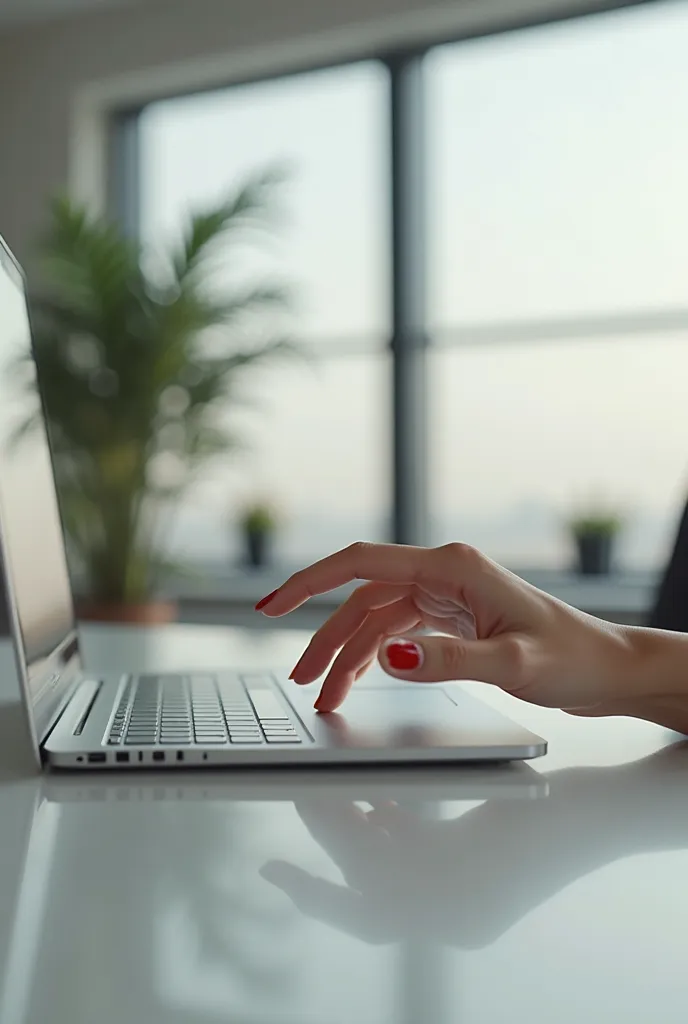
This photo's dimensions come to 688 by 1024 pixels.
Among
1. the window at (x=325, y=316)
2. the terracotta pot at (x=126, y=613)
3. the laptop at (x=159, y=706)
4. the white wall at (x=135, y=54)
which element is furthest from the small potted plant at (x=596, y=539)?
the laptop at (x=159, y=706)

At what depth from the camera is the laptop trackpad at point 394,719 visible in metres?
0.64

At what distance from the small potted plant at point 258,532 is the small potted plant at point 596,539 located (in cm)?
122

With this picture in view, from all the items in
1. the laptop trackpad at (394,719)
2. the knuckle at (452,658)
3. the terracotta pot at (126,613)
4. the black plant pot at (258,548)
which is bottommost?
the terracotta pot at (126,613)

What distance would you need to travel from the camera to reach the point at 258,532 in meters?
4.18

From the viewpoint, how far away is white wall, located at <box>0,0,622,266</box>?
380cm

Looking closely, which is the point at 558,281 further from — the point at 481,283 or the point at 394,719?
the point at 394,719

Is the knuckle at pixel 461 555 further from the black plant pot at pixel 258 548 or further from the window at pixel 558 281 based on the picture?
the black plant pot at pixel 258 548

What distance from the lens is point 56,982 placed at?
0.31 meters

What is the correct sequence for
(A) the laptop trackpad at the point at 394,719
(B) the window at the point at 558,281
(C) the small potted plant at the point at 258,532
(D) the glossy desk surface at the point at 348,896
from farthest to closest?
(C) the small potted plant at the point at 258,532 < (B) the window at the point at 558,281 < (A) the laptop trackpad at the point at 394,719 < (D) the glossy desk surface at the point at 348,896

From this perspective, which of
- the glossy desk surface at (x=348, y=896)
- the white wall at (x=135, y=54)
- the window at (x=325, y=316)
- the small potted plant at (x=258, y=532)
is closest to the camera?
the glossy desk surface at (x=348, y=896)

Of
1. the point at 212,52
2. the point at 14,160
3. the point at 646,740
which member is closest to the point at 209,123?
the point at 212,52

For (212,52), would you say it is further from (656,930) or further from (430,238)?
(656,930)

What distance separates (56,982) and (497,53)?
154 inches

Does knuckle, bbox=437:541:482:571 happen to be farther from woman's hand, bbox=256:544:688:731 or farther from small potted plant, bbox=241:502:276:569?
small potted plant, bbox=241:502:276:569
